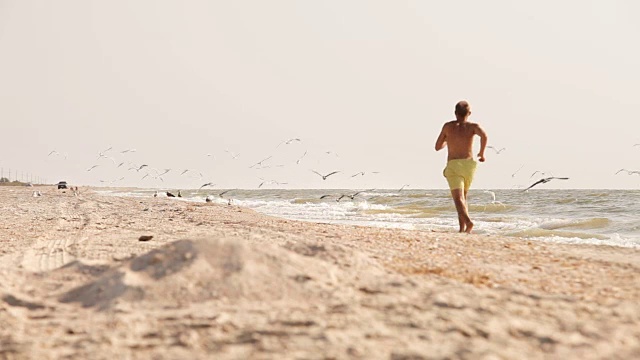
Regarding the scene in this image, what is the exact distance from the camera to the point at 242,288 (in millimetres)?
3533

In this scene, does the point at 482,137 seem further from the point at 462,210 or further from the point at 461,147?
the point at 462,210

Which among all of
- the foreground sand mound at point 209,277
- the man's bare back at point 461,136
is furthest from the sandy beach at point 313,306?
the man's bare back at point 461,136

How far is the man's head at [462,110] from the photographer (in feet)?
27.2

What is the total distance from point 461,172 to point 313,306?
5.57 metres

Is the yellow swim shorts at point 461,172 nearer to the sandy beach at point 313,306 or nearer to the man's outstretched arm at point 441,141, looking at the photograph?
the man's outstretched arm at point 441,141

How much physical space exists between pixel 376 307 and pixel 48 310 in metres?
1.94

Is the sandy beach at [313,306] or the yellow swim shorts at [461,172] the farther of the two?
the yellow swim shorts at [461,172]

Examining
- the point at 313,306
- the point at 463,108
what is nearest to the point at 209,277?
the point at 313,306

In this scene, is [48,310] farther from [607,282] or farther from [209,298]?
[607,282]

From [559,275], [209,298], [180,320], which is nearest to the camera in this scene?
[180,320]

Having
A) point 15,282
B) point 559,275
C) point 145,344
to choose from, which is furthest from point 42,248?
point 559,275

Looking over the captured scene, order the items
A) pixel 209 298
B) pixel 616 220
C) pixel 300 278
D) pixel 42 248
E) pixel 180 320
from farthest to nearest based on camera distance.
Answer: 1. pixel 616 220
2. pixel 42 248
3. pixel 300 278
4. pixel 209 298
5. pixel 180 320

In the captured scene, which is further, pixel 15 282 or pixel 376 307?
pixel 15 282

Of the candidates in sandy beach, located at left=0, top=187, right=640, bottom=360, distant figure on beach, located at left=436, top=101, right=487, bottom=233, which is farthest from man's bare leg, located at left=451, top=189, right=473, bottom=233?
sandy beach, located at left=0, top=187, right=640, bottom=360
